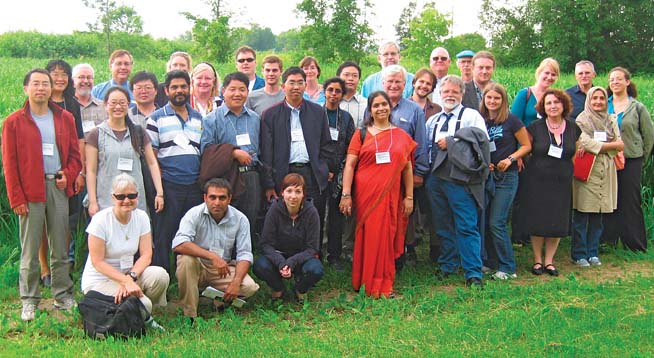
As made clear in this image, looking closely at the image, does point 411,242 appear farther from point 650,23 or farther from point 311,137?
point 650,23

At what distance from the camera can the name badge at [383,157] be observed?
6148 mm

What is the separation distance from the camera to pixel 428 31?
31969 millimetres

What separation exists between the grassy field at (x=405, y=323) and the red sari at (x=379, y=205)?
24cm

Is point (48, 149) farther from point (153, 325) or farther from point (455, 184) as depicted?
point (455, 184)

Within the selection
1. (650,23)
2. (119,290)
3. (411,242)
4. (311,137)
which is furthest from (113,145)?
(650,23)

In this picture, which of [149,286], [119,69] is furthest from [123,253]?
[119,69]

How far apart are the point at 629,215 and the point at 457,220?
263 centimetres

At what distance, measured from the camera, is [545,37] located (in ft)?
114

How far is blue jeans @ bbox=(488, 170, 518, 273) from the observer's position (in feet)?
22.1

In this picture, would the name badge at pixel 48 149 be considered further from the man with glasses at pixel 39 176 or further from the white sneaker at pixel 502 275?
the white sneaker at pixel 502 275

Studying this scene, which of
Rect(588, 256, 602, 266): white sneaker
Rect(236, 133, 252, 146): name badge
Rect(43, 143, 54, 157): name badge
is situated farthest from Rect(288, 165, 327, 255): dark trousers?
Rect(588, 256, 602, 266): white sneaker

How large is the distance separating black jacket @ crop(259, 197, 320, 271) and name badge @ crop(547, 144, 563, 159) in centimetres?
254

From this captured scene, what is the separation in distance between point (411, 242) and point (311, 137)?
5.57ft

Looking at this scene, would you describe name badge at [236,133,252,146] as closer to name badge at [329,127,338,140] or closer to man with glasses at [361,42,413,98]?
name badge at [329,127,338,140]
